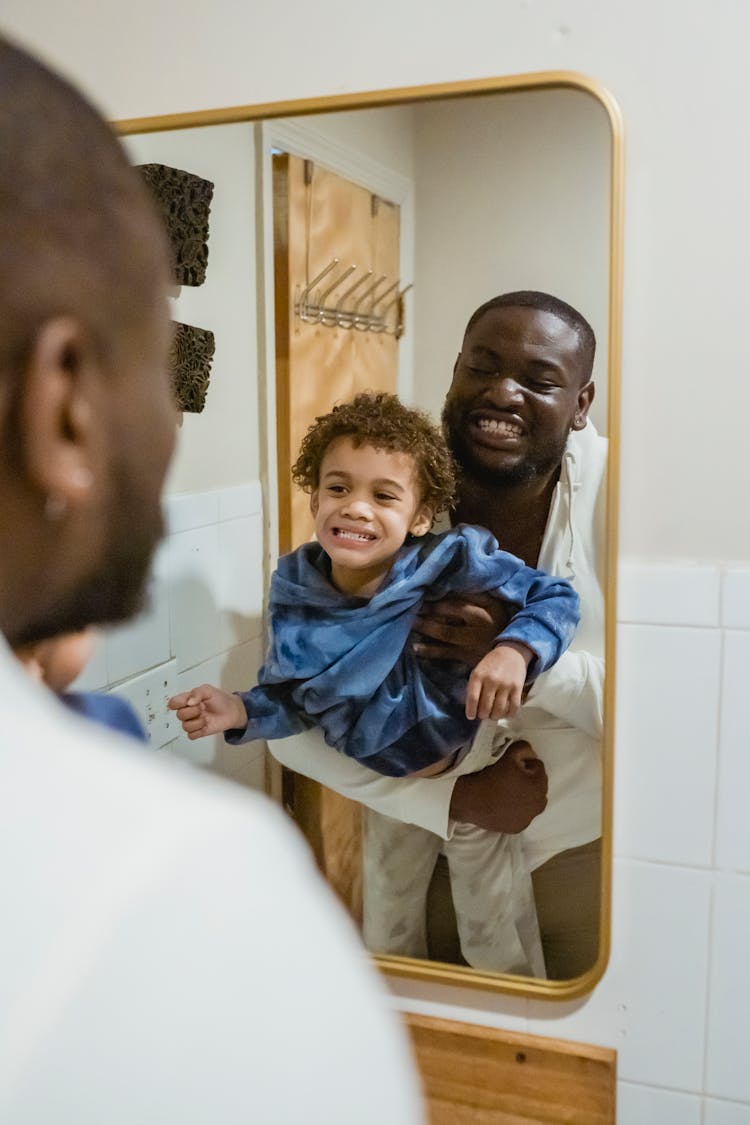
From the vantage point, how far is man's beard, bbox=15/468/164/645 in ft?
0.84

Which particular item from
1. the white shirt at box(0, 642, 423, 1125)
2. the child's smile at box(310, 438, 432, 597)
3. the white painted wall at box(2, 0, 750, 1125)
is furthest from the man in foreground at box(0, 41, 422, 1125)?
the white painted wall at box(2, 0, 750, 1125)

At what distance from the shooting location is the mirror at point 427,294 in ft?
2.63

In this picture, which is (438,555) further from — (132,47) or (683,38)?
(132,47)

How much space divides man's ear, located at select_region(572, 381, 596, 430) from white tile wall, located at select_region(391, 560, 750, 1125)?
142mm

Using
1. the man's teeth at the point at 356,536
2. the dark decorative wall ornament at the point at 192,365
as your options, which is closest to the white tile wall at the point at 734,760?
the man's teeth at the point at 356,536

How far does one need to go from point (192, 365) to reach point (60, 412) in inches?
27.9

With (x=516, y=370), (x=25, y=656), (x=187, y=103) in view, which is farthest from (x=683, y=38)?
(x=25, y=656)

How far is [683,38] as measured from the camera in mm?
776

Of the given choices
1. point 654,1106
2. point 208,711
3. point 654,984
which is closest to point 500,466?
point 208,711

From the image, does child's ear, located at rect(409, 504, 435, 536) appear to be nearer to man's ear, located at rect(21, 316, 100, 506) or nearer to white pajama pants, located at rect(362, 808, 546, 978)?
white pajama pants, located at rect(362, 808, 546, 978)

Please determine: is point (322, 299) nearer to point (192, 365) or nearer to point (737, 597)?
point (192, 365)

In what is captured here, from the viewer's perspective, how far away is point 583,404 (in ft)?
2.66

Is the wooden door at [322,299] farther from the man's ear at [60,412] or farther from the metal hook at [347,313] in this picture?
the man's ear at [60,412]

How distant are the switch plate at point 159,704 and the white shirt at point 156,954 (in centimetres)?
77
